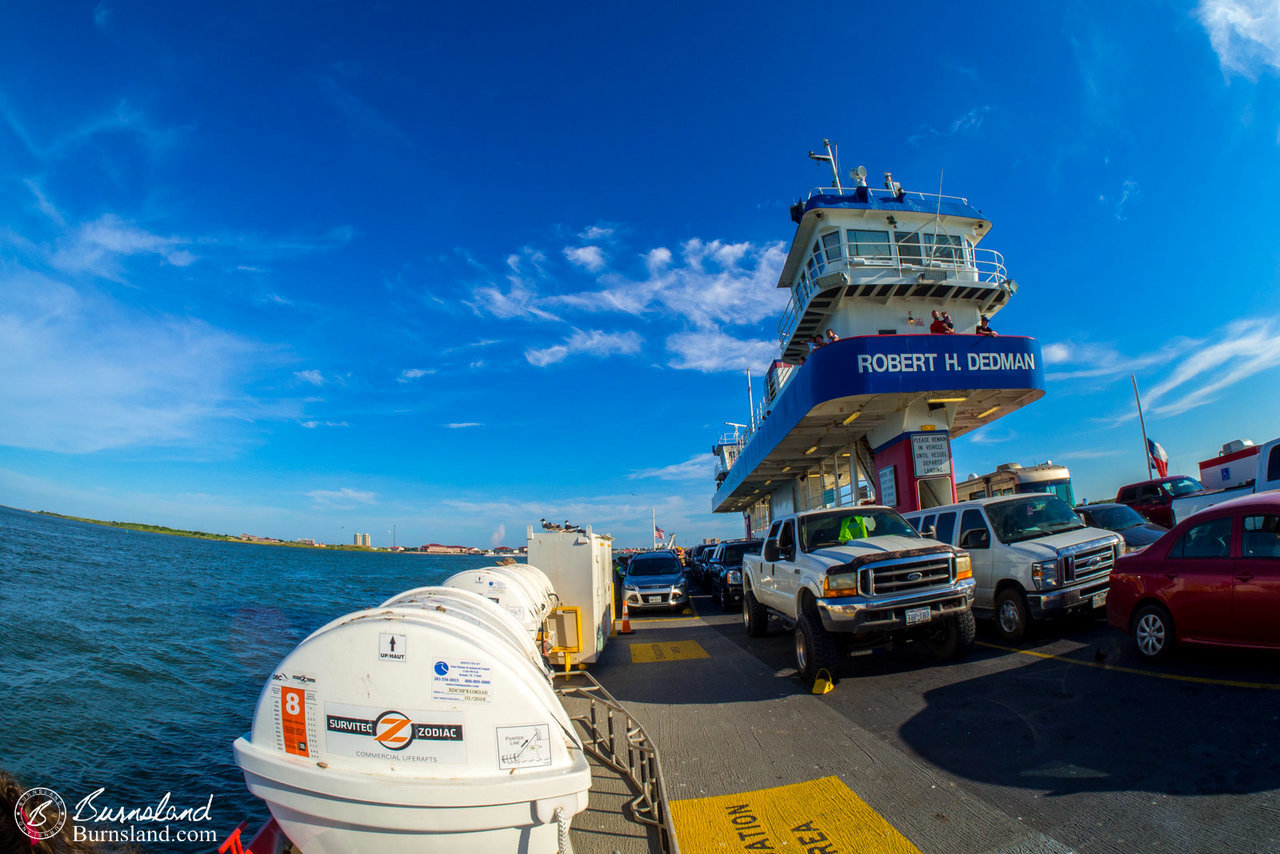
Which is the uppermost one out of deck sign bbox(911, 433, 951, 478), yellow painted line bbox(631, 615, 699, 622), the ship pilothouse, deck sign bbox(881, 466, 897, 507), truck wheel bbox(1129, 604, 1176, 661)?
the ship pilothouse

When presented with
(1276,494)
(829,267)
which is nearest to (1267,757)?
(1276,494)

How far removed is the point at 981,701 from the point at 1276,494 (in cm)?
317

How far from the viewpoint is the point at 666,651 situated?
33.1ft

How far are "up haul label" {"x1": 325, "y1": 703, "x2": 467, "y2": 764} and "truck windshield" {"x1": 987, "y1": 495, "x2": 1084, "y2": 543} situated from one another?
7773mm

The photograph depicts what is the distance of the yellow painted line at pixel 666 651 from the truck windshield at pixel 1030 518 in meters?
4.84

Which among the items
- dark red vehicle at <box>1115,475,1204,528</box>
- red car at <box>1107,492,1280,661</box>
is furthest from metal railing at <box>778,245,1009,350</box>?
red car at <box>1107,492,1280,661</box>

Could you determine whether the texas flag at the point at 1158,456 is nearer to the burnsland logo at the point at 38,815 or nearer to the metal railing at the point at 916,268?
the metal railing at the point at 916,268

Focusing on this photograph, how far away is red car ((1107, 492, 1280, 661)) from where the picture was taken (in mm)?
4770

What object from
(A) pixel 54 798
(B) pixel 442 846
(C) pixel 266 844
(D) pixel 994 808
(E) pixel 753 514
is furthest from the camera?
(E) pixel 753 514

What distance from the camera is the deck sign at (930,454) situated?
16.4 metres

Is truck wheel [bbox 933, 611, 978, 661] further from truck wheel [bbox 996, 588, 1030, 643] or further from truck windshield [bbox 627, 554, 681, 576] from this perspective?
truck windshield [bbox 627, 554, 681, 576]

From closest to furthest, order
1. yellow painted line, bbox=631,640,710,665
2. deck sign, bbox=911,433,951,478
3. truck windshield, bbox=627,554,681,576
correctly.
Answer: yellow painted line, bbox=631,640,710,665, deck sign, bbox=911,433,951,478, truck windshield, bbox=627,554,681,576

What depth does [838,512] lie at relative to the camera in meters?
8.22

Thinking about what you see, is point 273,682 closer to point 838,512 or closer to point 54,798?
point 54,798
